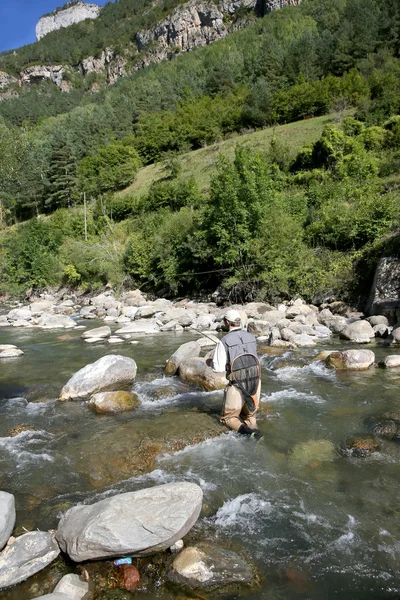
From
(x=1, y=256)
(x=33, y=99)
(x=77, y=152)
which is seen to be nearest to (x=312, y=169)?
(x=1, y=256)

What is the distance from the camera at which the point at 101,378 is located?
8367 mm

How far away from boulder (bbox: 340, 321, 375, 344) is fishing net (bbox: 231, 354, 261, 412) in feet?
23.7

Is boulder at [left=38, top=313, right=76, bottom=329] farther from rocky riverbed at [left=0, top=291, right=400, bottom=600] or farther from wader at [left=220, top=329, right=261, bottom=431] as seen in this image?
wader at [left=220, top=329, right=261, bottom=431]

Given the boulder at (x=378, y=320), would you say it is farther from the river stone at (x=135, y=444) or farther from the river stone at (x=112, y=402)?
the river stone at (x=112, y=402)

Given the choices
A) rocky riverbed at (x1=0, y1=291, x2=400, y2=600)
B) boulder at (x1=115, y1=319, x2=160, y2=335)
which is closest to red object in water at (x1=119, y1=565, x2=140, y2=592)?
rocky riverbed at (x1=0, y1=291, x2=400, y2=600)

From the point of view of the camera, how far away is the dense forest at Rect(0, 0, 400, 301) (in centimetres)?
1991

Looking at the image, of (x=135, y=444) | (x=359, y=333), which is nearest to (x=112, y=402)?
(x=135, y=444)

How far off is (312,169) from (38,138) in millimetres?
62179

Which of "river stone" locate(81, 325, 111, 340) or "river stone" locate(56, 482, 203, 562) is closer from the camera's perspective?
"river stone" locate(56, 482, 203, 562)

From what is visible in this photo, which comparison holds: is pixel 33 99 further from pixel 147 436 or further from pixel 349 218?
pixel 147 436

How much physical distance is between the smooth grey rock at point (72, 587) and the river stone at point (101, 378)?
4.92 metres

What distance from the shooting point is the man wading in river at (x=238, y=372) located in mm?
6141

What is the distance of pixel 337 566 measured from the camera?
3.59m

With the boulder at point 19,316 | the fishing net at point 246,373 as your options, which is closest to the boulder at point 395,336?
Result: the fishing net at point 246,373
